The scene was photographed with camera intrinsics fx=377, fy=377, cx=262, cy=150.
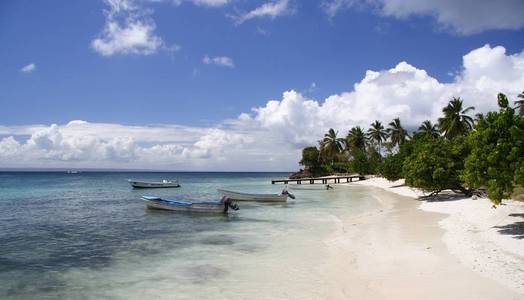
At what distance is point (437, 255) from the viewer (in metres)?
13.4

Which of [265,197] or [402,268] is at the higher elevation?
[265,197]

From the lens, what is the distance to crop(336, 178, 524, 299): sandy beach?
32.3ft

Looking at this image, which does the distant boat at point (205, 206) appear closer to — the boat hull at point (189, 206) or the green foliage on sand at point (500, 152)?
the boat hull at point (189, 206)

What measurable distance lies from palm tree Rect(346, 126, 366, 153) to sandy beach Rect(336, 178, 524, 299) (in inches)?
2741

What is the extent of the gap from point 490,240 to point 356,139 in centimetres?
7885

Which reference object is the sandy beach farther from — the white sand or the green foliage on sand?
the green foliage on sand

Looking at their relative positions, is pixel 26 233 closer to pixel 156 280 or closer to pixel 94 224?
pixel 94 224

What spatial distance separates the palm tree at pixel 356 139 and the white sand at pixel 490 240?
67.9 metres

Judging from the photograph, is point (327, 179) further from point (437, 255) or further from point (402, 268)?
point (402, 268)

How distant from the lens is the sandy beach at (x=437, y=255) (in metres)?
9.84

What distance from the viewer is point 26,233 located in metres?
21.7

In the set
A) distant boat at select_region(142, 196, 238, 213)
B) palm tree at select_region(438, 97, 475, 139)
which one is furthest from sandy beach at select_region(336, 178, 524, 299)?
palm tree at select_region(438, 97, 475, 139)

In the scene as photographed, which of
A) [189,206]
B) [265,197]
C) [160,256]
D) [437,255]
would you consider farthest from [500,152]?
[265,197]

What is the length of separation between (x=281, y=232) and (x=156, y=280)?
946 cm
